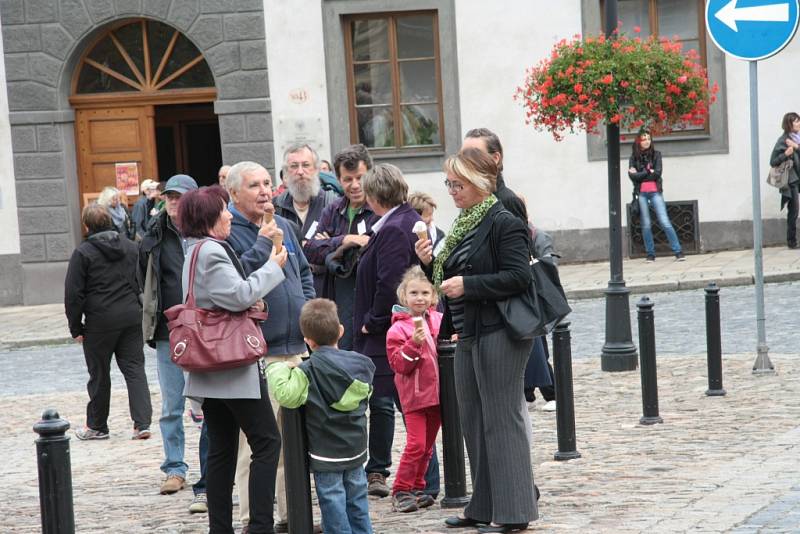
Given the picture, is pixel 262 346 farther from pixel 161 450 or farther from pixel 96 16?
pixel 96 16

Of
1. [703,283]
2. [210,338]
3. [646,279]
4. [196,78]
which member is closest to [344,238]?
[210,338]

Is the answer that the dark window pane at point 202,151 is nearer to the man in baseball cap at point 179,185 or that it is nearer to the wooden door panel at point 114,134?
the wooden door panel at point 114,134

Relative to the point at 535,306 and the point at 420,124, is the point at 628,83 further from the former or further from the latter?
the point at 420,124

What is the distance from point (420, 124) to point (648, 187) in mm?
3508

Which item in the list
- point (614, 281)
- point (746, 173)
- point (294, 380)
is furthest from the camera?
point (746, 173)

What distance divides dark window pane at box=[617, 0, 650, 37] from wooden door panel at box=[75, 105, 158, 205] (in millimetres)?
7063

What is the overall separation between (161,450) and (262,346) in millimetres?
3817

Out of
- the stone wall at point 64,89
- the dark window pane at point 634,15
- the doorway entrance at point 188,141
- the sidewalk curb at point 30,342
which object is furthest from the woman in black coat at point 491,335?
the doorway entrance at point 188,141

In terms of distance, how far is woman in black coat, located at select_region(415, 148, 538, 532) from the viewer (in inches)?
258

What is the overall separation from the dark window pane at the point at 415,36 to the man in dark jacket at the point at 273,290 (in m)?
13.9

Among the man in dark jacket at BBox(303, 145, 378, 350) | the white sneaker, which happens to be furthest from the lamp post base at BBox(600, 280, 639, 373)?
the white sneaker

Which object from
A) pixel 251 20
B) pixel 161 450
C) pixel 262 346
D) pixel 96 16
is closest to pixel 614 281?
pixel 161 450

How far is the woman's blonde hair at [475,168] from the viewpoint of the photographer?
21.8 ft

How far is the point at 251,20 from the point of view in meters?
20.7
